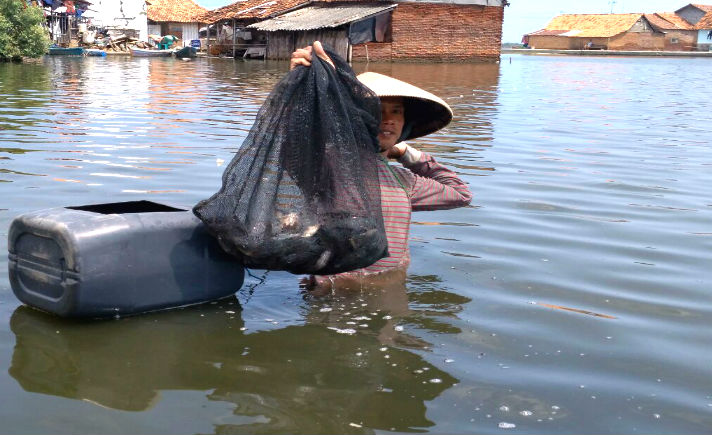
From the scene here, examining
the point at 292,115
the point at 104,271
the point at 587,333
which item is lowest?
the point at 587,333

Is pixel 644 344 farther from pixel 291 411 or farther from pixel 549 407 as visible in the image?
pixel 291 411

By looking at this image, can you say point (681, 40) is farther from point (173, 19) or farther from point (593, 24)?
point (173, 19)

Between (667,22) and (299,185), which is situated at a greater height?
(667,22)

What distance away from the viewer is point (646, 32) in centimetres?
7175

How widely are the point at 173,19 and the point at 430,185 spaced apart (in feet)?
176

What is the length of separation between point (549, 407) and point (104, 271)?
173cm

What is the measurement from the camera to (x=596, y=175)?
7613 mm

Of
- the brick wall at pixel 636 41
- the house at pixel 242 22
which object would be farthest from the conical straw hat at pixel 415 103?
the brick wall at pixel 636 41

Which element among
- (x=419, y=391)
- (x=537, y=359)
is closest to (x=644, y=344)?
(x=537, y=359)

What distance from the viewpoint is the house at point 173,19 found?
54.6 metres

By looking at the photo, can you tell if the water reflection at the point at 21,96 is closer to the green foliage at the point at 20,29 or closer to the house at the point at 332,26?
the green foliage at the point at 20,29

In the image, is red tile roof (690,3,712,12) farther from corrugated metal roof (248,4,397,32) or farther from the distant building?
corrugated metal roof (248,4,397,32)

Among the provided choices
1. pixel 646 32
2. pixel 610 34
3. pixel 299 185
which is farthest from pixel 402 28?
pixel 646 32

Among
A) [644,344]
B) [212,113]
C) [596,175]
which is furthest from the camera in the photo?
[212,113]
